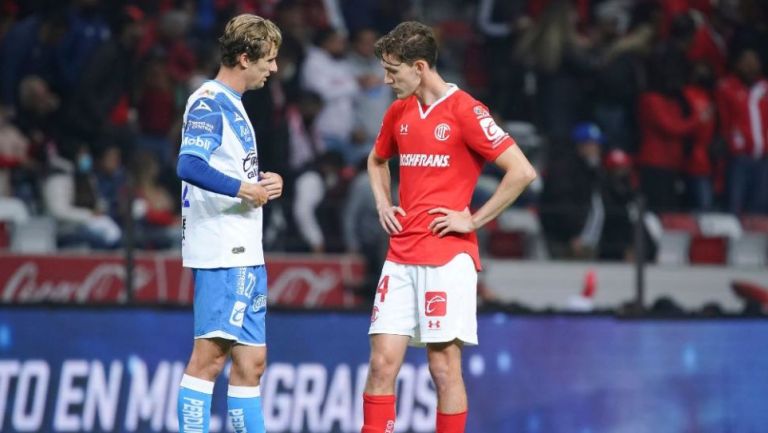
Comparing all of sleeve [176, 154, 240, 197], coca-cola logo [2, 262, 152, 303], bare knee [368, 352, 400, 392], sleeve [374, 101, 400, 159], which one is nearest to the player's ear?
sleeve [176, 154, 240, 197]

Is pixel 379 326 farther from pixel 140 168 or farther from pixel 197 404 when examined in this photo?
pixel 140 168

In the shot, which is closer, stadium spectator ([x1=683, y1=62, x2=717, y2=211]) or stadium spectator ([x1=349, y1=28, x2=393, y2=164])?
stadium spectator ([x1=349, y1=28, x2=393, y2=164])

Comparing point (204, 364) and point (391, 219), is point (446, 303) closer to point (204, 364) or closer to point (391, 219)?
point (391, 219)

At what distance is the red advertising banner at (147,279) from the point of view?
34.4 ft

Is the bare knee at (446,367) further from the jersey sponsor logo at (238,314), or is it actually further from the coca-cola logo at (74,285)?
the coca-cola logo at (74,285)

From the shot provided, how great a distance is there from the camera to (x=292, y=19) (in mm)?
13523

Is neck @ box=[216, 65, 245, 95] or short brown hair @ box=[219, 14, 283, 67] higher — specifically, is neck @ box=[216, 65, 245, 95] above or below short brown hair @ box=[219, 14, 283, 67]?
below

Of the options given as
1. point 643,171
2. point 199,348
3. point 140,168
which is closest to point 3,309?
point 140,168

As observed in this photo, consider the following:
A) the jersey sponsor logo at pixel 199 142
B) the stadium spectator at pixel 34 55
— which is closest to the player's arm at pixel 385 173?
the jersey sponsor logo at pixel 199 142

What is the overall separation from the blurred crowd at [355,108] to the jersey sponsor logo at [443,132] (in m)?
3.81

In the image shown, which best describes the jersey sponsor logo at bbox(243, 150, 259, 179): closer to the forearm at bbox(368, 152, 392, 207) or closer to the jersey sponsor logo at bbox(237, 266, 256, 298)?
the jersey sponsor logo at bbox(237, 266, 256, 298)

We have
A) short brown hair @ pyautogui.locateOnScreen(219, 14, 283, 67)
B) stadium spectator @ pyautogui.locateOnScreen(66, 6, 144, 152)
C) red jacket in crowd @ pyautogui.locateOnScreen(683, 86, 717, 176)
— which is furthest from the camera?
red jacket in crowd @ pyautogui.locateOnScreen(683, 86, 717, 176)

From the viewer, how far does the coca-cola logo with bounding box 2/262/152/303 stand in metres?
10.5

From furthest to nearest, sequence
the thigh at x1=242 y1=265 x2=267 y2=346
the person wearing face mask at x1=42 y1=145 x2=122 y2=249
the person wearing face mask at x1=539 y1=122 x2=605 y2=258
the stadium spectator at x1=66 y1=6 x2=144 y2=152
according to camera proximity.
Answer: the stadium spectator at x1=66 y1=6 x2=144 y2=152, the person wearing face mask at x1=539 y1=122 x2=605 y2=258, the person wearing face mask at x1=42 y1=145 x2=122 y2=249, the thigh at x1=242 y1=265 x2=267 y2=346
